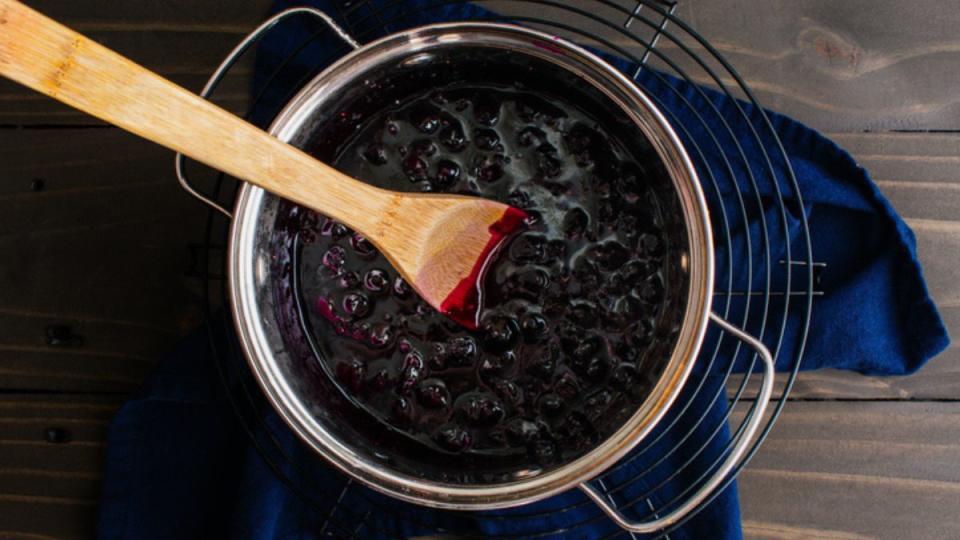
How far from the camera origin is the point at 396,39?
555 millimetres

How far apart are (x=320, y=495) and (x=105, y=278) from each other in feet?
0.95

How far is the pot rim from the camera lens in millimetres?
551

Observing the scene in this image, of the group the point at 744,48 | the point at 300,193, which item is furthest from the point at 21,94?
the point at 744,48

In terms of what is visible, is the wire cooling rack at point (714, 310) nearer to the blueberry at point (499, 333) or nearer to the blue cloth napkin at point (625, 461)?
the blue cloth napkin at point (625, 461)

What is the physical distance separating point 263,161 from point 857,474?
1.99 ft

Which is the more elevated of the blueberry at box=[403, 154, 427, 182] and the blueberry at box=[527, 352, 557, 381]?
the blueberry at box=[403, 154, 427, 182]

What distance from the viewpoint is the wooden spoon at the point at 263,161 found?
1.40 feet

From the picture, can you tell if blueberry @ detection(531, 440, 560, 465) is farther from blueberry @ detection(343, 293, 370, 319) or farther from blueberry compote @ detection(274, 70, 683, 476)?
blueberry @ detection(343, 293, 370, 319)

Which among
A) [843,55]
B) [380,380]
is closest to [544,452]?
[380,380]

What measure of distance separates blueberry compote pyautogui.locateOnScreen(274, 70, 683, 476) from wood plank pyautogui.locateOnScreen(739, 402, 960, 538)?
24 centimetres

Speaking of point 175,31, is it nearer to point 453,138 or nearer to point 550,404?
point 453,138

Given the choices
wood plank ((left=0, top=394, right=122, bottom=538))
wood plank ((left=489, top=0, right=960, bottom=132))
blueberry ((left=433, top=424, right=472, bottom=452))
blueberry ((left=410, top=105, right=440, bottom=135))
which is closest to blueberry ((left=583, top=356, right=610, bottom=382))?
blueberry ((left=433, top=424, right=472, bottom=452))

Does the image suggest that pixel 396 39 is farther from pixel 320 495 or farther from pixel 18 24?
pixel 320 495

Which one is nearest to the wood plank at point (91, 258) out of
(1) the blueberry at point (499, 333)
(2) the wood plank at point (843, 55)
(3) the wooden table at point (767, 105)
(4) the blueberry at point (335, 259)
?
(3) the wooden table at point (767, 105)
